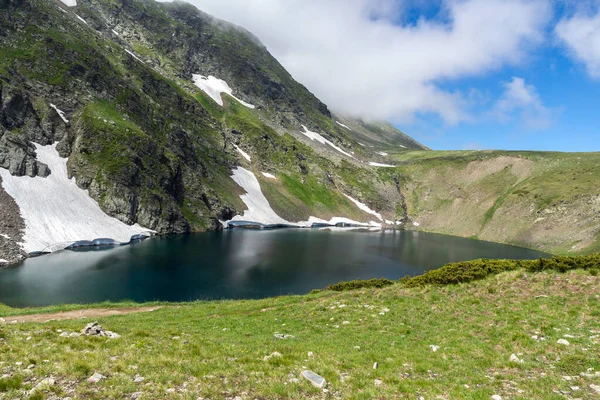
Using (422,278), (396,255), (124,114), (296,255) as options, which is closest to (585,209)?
(396,255)

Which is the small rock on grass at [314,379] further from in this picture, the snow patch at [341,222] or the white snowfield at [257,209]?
the snow patch at [341,222]

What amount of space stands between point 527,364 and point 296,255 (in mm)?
62576

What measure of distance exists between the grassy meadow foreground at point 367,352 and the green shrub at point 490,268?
0.27m

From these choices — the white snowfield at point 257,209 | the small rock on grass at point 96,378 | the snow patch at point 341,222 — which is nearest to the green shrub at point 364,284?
the small rock on grass at point 96,378

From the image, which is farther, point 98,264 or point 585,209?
point 585,209

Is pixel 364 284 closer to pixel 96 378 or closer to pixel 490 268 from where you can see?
pixel 490 268

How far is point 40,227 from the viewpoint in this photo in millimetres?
69750

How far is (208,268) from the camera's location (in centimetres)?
5788

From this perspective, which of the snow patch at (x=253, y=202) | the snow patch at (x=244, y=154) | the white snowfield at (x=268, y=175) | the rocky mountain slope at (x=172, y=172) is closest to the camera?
the rocky mountain slope at (x=172, y=172)

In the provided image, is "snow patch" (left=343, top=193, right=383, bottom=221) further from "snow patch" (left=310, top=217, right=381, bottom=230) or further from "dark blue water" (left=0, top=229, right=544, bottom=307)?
"dark blue water" (left=0, top=229, right=544, bottom=307)

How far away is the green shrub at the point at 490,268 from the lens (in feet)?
74.7

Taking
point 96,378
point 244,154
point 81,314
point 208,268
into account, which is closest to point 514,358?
point 96,378

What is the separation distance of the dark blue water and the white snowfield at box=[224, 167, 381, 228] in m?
32.9

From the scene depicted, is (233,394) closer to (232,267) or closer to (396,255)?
(232,267)
